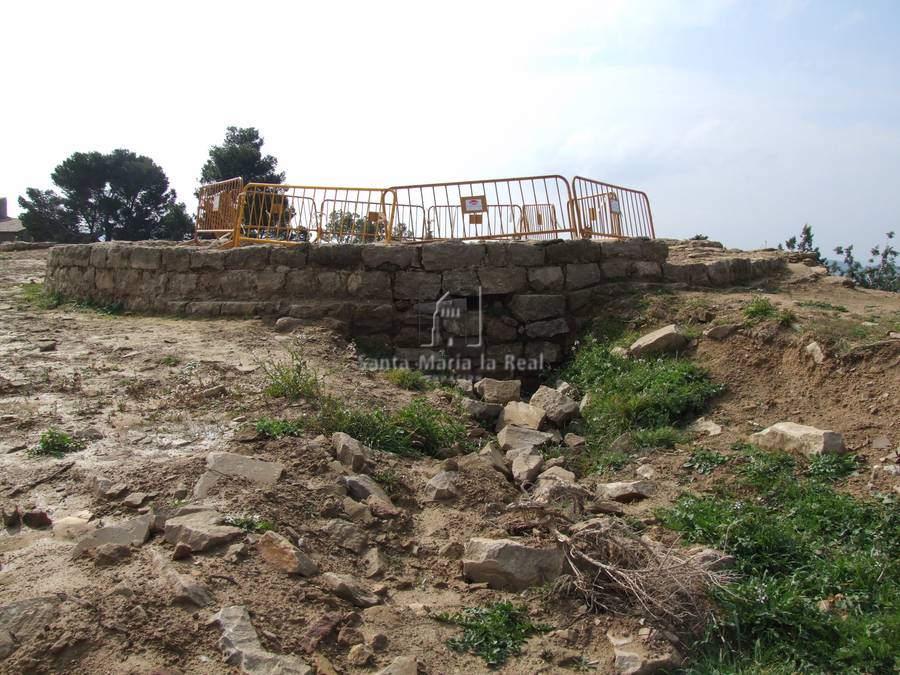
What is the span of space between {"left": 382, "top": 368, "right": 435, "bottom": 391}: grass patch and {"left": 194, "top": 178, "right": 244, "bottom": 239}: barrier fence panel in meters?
4.39

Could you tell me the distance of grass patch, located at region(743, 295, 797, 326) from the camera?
6656mm

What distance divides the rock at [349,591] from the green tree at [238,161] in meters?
21.8

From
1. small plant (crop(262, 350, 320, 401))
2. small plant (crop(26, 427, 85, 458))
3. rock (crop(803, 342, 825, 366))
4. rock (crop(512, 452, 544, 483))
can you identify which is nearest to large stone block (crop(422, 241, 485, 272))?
small plant (crop(262, 350, 320, 401))

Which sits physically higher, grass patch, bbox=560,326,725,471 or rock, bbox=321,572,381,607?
grass patch, bbox=560,326,725,471

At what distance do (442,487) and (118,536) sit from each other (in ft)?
6.32

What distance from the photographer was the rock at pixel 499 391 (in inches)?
274

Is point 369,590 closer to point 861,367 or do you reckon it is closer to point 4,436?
point 4,436

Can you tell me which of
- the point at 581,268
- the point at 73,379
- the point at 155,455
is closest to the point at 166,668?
the point at 155,455

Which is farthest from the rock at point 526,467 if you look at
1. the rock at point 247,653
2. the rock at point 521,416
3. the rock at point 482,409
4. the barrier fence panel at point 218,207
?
the barrier fence panel at point 218,207

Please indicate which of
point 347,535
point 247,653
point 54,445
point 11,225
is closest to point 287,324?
point 54,445

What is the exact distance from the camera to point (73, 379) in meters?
5.95

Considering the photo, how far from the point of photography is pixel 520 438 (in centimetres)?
583

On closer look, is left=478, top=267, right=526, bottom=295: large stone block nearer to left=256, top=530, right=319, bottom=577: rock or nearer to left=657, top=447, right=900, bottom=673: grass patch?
left=657, top=447, right=900, bottom=673: grass patch

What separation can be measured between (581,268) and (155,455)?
18.6 ft
